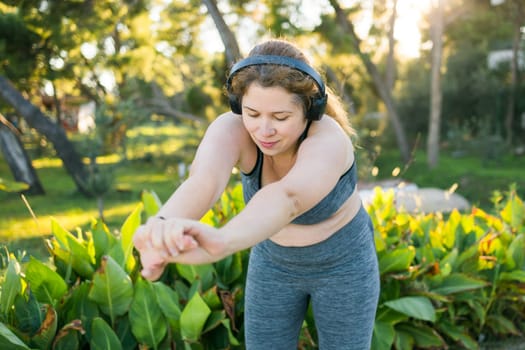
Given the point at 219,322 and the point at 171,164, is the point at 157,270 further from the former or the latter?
the point at 171,164

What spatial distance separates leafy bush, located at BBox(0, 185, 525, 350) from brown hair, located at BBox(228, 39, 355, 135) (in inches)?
41.0

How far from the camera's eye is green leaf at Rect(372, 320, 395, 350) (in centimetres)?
264

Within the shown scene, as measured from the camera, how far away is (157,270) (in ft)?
3.90

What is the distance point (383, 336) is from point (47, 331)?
1536 mm

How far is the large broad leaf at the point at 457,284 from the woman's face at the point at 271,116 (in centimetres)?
177

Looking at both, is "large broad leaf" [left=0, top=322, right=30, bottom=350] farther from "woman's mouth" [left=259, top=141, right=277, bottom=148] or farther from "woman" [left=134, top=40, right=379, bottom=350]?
"woman's mouth" [left=259, top=141, right=277, bottom=148]

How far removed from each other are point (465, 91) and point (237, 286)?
17655mm

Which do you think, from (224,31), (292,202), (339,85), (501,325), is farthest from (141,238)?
(224,31)

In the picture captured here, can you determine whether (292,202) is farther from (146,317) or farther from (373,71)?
(373,71)

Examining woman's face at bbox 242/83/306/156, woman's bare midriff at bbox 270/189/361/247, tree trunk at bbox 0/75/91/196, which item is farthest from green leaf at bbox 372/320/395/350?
tree trunk at bbox 0/75/91/196

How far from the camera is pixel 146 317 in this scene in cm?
232

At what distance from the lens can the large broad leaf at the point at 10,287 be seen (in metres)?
2.18

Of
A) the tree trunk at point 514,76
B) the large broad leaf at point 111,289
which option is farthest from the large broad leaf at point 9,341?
the tree trunk at point 514,76

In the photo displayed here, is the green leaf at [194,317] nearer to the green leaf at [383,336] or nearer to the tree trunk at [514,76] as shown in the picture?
the green leaf at [383,336]
